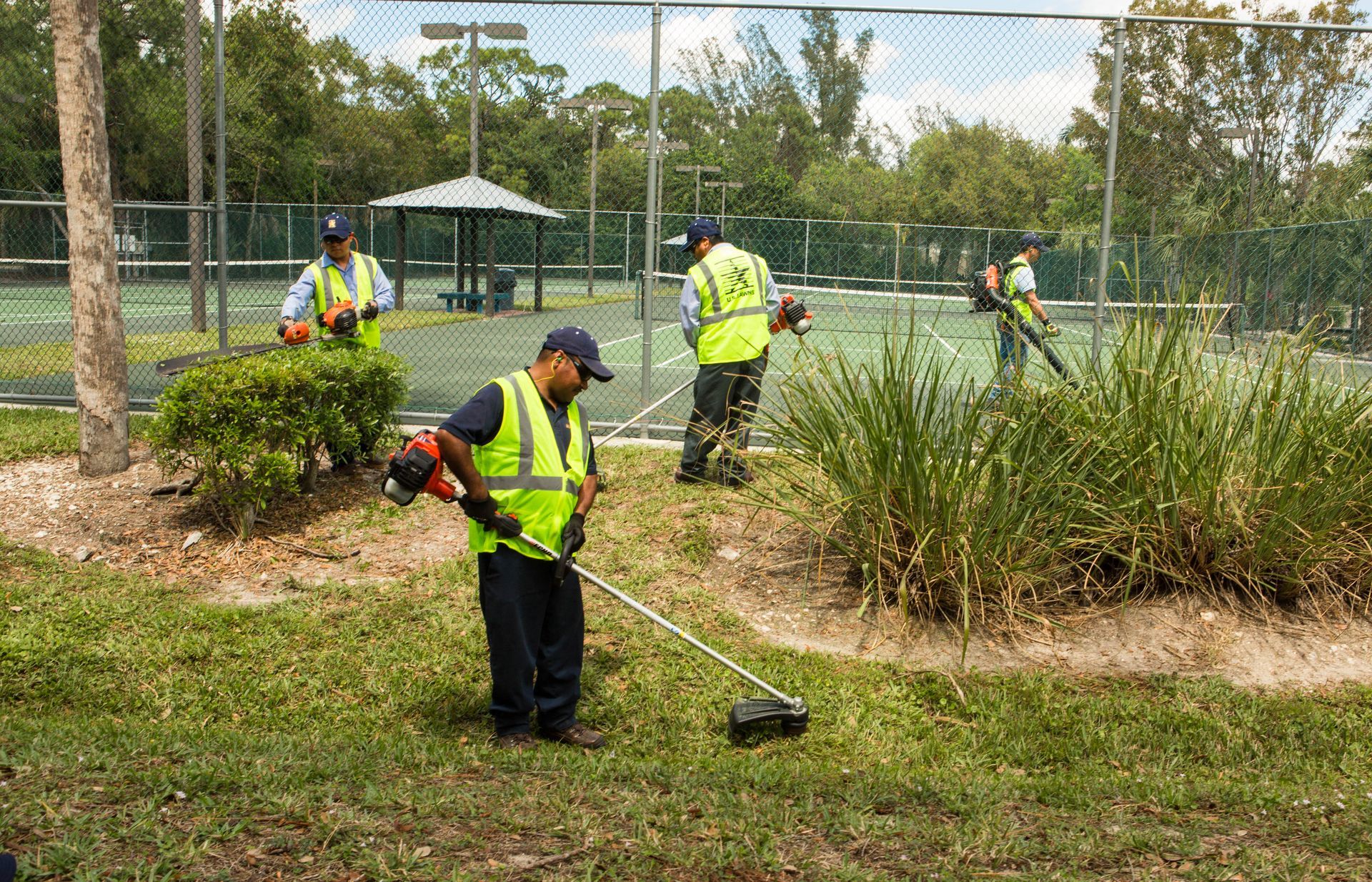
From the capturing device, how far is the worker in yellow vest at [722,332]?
7.64 meters

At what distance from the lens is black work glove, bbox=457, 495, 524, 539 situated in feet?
14.3

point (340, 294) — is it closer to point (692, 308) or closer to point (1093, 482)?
point (692, 308)

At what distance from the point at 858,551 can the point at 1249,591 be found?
199cm

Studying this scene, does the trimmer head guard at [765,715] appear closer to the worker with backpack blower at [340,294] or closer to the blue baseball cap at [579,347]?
the blue baseball cap at [579,347]

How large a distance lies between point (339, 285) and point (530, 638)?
163 inches

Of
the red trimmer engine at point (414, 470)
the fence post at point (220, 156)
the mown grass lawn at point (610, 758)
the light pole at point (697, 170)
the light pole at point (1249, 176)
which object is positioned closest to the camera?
the mown grass lawn at point (610, 758)

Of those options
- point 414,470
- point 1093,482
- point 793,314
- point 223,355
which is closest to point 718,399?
point 793,314

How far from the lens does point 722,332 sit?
764cm

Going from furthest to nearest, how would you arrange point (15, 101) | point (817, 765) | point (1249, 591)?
point (15, 101) < point (1249, 591) < point (817, 765)

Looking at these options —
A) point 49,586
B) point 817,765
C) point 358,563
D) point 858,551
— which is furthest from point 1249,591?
point 49,586

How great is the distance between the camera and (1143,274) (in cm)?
931

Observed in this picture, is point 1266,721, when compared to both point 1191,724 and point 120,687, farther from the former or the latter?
point 120,687

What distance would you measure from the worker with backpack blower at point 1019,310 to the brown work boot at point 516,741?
289 cm

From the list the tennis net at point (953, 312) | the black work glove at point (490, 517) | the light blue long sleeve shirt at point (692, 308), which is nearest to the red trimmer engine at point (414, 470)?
the black work glove at point (490, 517)
